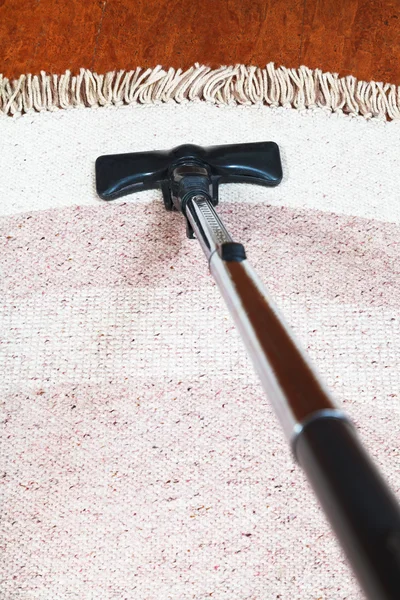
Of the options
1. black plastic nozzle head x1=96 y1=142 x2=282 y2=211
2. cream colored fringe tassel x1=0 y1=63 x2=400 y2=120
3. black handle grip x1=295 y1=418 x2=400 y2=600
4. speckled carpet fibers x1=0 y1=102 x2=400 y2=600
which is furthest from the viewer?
cream colored fringe tassel x1=0 y1=63 x2=400 y2=120

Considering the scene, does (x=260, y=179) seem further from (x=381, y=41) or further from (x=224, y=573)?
(x=224, y=573)

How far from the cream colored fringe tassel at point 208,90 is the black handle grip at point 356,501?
754mm

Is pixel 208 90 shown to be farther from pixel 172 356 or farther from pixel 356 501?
pixel 356 501

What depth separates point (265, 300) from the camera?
46 cm

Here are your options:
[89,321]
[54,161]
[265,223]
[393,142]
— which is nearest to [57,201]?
[54,161]

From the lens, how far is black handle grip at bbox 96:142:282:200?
0.88 m

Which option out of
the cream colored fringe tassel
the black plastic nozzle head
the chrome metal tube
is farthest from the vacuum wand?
the cream colored fringe tassel

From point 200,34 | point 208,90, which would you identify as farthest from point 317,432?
point 200,34

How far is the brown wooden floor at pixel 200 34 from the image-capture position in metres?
1.03

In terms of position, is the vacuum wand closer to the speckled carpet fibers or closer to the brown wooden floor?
the speckled carpet fibers

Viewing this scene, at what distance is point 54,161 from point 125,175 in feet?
0.44

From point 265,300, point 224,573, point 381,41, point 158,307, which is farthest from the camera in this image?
point 381,41

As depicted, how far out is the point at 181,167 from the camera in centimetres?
85

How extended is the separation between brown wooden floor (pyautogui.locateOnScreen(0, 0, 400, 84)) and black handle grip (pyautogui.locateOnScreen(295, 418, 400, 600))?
0.83 meters
